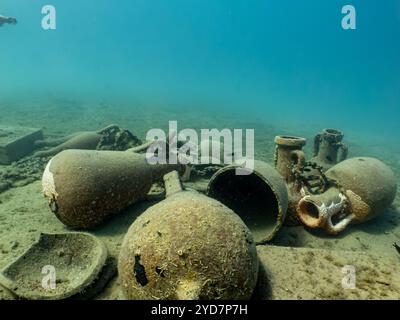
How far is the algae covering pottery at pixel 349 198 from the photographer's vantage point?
4.55 metres

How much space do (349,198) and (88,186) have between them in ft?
12.6

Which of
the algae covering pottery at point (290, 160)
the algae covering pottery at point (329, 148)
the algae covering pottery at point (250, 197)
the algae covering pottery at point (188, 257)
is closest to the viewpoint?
the algae covering pottery at point (188, 257)

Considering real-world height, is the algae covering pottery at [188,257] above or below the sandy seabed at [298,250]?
above

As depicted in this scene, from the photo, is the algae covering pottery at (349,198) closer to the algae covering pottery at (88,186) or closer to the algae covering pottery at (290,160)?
the algae covering pottery at (290,160)

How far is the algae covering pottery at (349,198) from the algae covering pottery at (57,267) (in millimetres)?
2966

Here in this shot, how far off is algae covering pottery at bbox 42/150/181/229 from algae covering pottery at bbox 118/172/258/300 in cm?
148

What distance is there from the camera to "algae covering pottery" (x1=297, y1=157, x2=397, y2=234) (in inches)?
179

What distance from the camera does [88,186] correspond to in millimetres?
3777

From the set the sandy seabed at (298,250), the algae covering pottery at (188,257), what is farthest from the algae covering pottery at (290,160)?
the algae covering pottery at (188,257)

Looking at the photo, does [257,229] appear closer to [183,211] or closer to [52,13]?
[183,211]

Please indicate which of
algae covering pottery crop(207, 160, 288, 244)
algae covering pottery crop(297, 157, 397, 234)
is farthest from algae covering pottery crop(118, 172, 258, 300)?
algae covering pottery crop(297, 157, 397, 234)

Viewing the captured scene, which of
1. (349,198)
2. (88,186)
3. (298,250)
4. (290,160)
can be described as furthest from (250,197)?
(88,186)

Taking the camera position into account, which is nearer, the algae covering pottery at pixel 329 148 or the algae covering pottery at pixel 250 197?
the algae covering pottery at pixel 250 197
